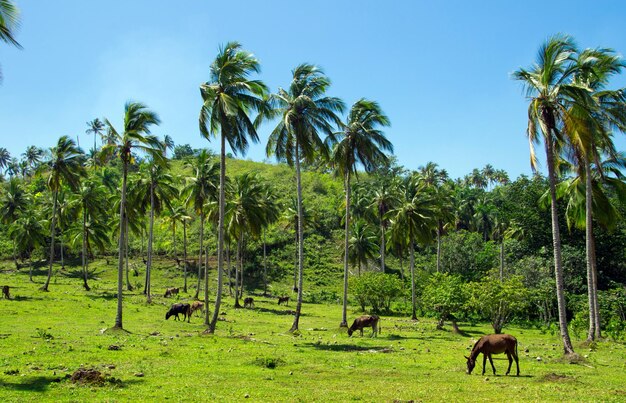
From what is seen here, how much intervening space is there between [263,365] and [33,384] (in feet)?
25.0

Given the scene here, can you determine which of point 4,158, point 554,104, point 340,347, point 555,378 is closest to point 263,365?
point 340,347

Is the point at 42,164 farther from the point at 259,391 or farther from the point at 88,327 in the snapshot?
the point at 259,391

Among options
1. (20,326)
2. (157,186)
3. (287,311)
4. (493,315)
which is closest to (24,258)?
(157,186)

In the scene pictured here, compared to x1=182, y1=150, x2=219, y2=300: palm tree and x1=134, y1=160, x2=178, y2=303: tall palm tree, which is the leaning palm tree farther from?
x1=134, y1=160, x2=178, y2=303: tall palm tree

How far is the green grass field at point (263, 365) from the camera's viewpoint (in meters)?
13.9

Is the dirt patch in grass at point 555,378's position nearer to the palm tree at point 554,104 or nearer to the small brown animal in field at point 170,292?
the palm tree at point 554,104

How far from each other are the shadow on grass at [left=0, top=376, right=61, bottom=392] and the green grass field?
0.03 meters

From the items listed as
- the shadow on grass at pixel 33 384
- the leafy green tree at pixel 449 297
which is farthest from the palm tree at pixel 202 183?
the shadow on grass at pixel 33 384

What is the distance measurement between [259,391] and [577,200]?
26859 mm

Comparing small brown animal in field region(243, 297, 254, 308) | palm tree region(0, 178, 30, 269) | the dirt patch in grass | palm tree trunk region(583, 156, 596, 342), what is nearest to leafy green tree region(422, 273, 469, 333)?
palm tree trunk region(583, 156, 596, 342)

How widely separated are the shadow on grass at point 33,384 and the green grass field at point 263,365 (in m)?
0.03

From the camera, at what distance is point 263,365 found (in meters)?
18.5

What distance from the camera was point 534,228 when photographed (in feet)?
188

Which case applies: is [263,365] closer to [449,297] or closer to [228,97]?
[228,97]
